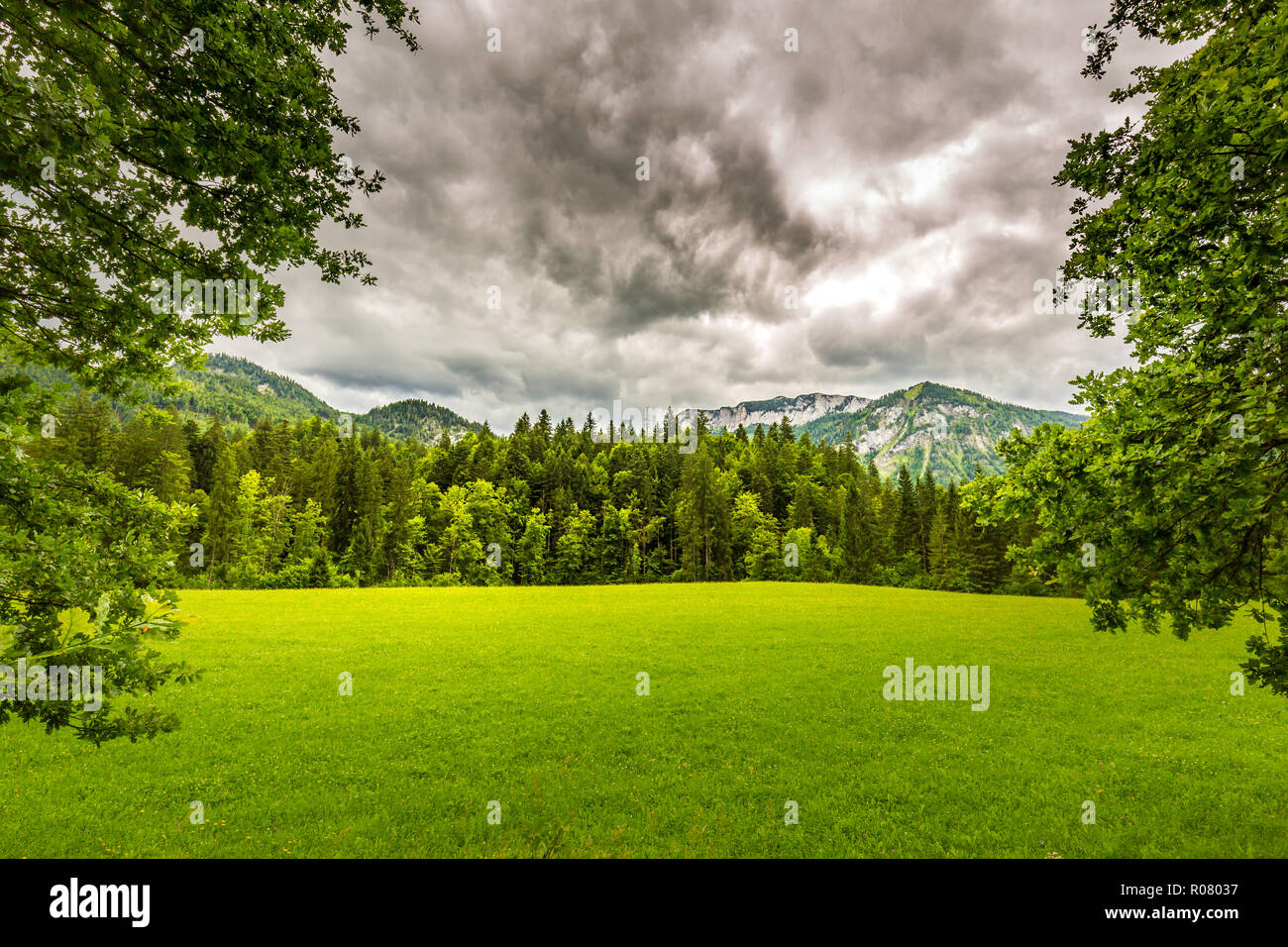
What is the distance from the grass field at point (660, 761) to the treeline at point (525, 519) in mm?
45792

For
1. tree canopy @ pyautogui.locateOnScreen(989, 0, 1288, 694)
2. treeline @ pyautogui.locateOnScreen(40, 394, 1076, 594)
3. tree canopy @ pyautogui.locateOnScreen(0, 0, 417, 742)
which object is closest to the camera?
tree canopy @ pyautogui.locateOnScreen(0, 0, 417, 742)

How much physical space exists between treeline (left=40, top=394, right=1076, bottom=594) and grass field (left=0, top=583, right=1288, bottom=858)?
4579cm

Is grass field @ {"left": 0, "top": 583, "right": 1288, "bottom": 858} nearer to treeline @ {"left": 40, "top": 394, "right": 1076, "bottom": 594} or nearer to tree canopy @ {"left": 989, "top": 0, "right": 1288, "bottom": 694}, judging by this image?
tree canopy @ {"left": 989, "top": 0, "right": 1288, "bottom": 694}

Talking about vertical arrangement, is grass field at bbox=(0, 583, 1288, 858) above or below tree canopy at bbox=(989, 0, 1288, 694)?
below

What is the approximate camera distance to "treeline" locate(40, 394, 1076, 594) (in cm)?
5872

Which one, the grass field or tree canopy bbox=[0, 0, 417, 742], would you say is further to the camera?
the grass field

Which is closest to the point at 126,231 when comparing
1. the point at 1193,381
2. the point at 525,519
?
the point at 1193,381

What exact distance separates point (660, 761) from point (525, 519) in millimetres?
67049

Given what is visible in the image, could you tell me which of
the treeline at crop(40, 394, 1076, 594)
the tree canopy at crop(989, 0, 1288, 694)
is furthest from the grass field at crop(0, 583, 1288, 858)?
the treeline at crop(40, 394, 1076, 594)

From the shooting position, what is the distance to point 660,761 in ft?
34.4

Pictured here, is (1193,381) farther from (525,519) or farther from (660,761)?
(525,519)

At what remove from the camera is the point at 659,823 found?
26.2ft

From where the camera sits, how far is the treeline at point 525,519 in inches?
2312
